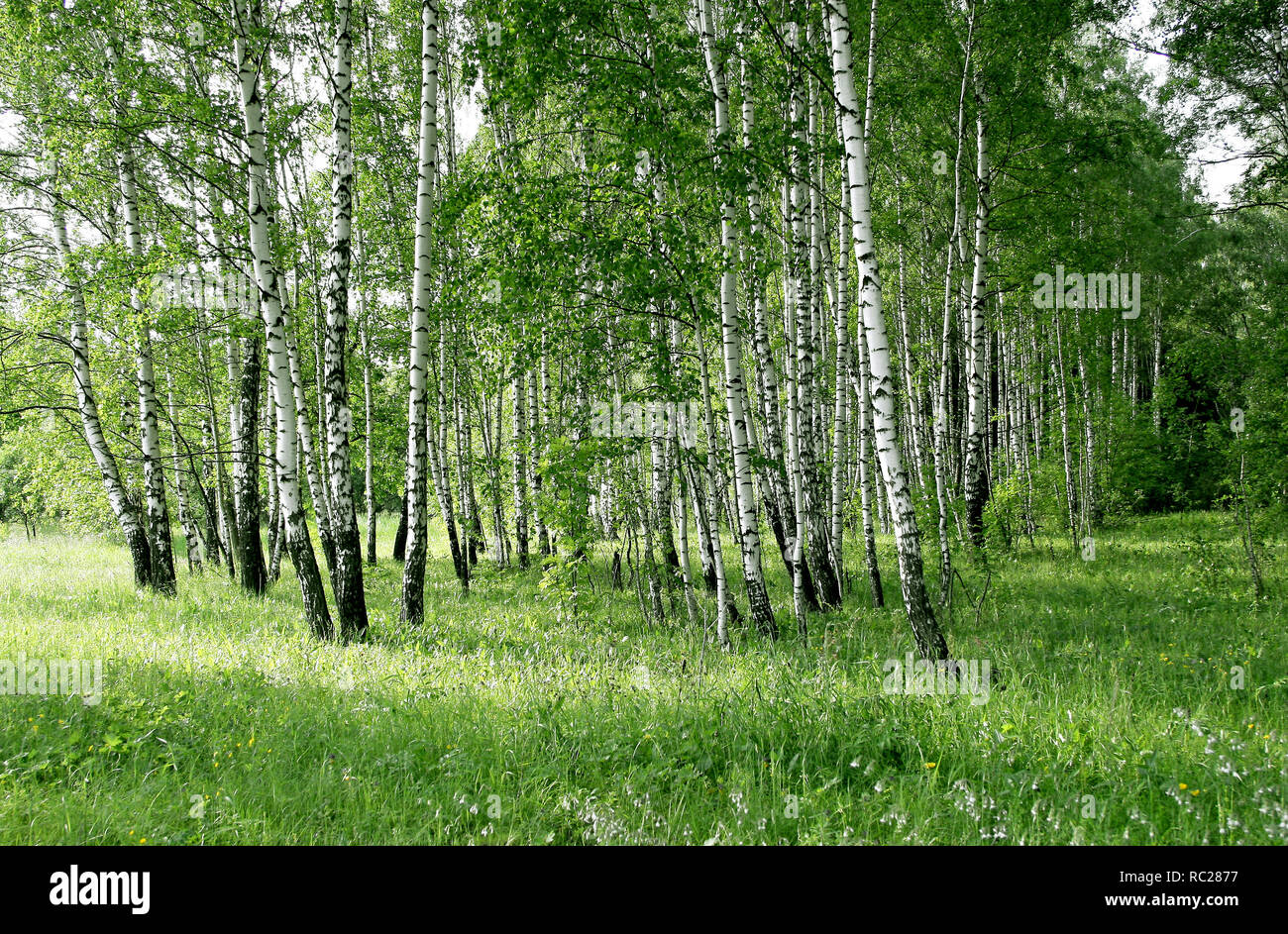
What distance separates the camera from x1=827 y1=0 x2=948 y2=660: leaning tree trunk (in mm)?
5496

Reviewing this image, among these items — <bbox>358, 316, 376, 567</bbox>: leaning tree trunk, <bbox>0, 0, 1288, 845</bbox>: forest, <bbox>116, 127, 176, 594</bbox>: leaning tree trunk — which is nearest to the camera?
<bbox>0, 0, 1288, 845</bbox>: forest

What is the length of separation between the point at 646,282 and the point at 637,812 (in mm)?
4904

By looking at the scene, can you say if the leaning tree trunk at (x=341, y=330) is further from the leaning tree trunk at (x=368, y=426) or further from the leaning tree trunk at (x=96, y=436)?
the leaning tree trunk at (x=96, y=436)

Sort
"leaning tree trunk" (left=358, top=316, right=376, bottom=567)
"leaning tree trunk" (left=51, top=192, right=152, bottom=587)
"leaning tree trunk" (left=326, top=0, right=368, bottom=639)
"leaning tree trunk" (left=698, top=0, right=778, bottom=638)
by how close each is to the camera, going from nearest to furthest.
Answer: "leaning tree trunk" (left=698, top=0, right=778, bottom=638), "leaning tree trunk" (left=326, top=0, right=368, bottom=639), "leaning tree trunk" (left=51, top=192, right=152, bottom=587), "leaning tree trunk" (left=358, top=316, right=376, bottom=567)

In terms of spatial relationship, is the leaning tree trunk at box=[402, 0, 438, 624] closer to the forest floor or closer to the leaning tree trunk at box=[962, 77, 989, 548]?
the forest floor

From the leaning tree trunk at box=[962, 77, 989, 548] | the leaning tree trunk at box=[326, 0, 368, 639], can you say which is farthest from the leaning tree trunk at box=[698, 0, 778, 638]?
the leaning tree trunk at box=[962, 77, 989, 548]

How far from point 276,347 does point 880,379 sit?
6.63m

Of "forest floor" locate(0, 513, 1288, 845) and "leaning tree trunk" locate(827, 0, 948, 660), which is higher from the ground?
"leaning tree trunk" locate(827, 0, 948, 660)

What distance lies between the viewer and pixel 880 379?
18.2ft

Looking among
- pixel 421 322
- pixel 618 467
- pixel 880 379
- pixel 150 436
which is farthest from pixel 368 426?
pixel 880 379

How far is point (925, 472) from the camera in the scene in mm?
8516

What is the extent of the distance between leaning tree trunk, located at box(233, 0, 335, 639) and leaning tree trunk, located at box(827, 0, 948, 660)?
624 centimetres

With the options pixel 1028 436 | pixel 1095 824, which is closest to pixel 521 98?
pixel 1095 824

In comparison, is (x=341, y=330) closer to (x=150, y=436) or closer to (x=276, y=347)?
(x=276, y=347)
